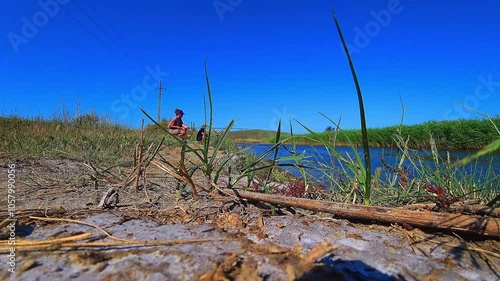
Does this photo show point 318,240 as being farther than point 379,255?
Yes

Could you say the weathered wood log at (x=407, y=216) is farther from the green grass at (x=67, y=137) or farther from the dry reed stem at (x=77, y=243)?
the green grass at (x=67, y=137)

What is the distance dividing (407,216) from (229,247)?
63cm

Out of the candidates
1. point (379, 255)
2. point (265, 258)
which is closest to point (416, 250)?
point (379, 255)

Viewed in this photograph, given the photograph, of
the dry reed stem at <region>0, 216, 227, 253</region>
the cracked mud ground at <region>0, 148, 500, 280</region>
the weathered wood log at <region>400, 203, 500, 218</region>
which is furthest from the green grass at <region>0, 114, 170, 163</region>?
the weathered wood log at <region>400, 203, 500, 218</region>

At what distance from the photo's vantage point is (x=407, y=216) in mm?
979

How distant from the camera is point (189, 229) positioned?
3.18 feet

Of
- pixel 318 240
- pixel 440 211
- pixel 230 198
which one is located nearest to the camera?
pixel 318 240

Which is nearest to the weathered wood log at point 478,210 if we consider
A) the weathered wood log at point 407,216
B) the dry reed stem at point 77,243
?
the weathered wood log at point 407,216

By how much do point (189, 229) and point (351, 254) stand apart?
0.52 m

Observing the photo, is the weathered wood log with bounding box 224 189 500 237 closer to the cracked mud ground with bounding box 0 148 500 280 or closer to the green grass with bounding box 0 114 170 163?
the cracked mud ground with bounding box 0 148 500 280

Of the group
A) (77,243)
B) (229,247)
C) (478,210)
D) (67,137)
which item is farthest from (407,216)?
(67,137)

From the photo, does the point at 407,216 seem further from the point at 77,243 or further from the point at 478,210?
the point at 77,243

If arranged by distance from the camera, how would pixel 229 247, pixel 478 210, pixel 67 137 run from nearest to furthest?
pixel 229 247, pixel 478 210, pixel 67 137

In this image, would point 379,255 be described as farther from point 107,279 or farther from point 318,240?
point 107,279
